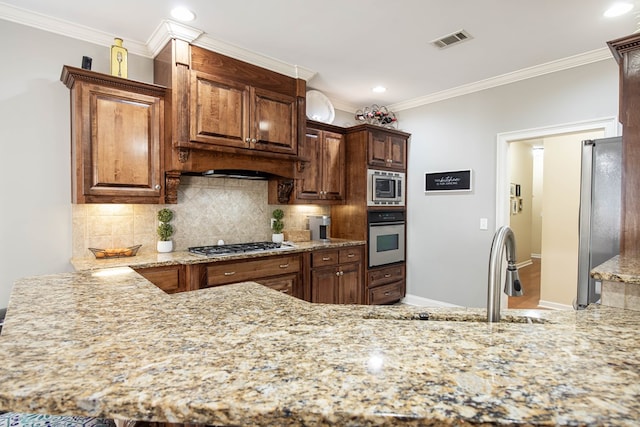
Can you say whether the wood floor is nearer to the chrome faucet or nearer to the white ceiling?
the white ceiling

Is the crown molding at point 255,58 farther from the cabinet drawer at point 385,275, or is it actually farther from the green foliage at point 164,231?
the cabinet drawer at point 385,275

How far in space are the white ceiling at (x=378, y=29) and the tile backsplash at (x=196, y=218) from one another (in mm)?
1271

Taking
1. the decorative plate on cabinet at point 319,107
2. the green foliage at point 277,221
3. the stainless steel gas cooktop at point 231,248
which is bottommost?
the stainless steel gas cooktop at point 231,248

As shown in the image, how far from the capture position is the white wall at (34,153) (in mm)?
2379

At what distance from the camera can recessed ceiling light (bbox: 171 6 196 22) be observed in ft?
7.72

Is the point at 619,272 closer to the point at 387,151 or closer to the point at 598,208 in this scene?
the point at 598,208

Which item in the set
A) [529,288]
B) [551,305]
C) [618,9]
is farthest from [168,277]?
[529,288]

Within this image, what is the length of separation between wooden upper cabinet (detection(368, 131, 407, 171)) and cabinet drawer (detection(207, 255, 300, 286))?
5.24 ft

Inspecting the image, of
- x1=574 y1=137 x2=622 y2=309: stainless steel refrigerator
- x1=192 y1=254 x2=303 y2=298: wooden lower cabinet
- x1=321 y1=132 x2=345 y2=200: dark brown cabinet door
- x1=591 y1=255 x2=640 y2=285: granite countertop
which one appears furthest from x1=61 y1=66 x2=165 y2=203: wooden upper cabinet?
x1=574 y1=137 x2=622 y2=309: stainless steel refrigerator

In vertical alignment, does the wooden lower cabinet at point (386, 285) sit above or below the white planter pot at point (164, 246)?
below

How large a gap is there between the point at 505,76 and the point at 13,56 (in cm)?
427

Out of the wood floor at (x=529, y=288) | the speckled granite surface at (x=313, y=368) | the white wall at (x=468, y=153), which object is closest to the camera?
the speckled granite surface at (x=313, y=368)

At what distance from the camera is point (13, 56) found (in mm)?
2387

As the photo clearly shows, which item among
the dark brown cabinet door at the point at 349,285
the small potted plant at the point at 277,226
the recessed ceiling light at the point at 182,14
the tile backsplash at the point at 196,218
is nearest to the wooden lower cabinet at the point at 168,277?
the tile backsplash at the point at 196,218
